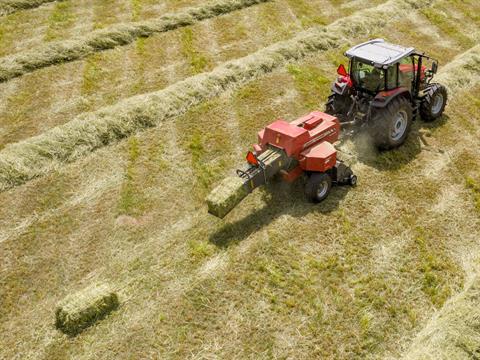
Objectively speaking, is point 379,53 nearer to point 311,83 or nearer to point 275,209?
point 311,83

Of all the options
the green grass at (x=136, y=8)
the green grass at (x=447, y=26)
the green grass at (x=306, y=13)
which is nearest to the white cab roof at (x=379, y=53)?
the green grass at (x=306, y=13)

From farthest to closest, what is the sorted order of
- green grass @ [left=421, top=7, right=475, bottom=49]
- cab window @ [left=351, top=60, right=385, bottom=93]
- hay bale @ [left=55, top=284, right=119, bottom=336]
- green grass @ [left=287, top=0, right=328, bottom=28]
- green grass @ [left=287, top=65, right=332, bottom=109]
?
green grass @ [left=287, top=0, right=328, bottom=28], green grass @ [left=421, top=7, right=475, bottom=49], green grass @ [left=287, top=65, right=332, bottom=109], cab window @ [left=351, top=60, right=385, bottom=93], hay bale @ [left=55, top=284, right=119, bottom=336]

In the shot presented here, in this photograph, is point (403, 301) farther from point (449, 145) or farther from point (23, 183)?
point (23, 183)

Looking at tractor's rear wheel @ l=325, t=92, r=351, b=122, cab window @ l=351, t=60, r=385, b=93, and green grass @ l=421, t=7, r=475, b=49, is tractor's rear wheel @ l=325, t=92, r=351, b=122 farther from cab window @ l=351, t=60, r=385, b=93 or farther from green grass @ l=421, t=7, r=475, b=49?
green grass @ l=421, t=7, r=475, b=49

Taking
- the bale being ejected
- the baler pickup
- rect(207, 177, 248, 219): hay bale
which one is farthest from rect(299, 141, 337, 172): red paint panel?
rect(207, 177, 248, 219): hay bale

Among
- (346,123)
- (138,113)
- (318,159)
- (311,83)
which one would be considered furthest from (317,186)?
(311,83)

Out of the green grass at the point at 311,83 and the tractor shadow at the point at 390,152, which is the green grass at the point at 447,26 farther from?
the tractor shadow at the point at 390,152

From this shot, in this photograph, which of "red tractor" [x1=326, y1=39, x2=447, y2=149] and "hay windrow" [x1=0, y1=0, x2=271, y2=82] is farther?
"hay windrow" [x1=0, y1=0, x2=271, y2=82]
